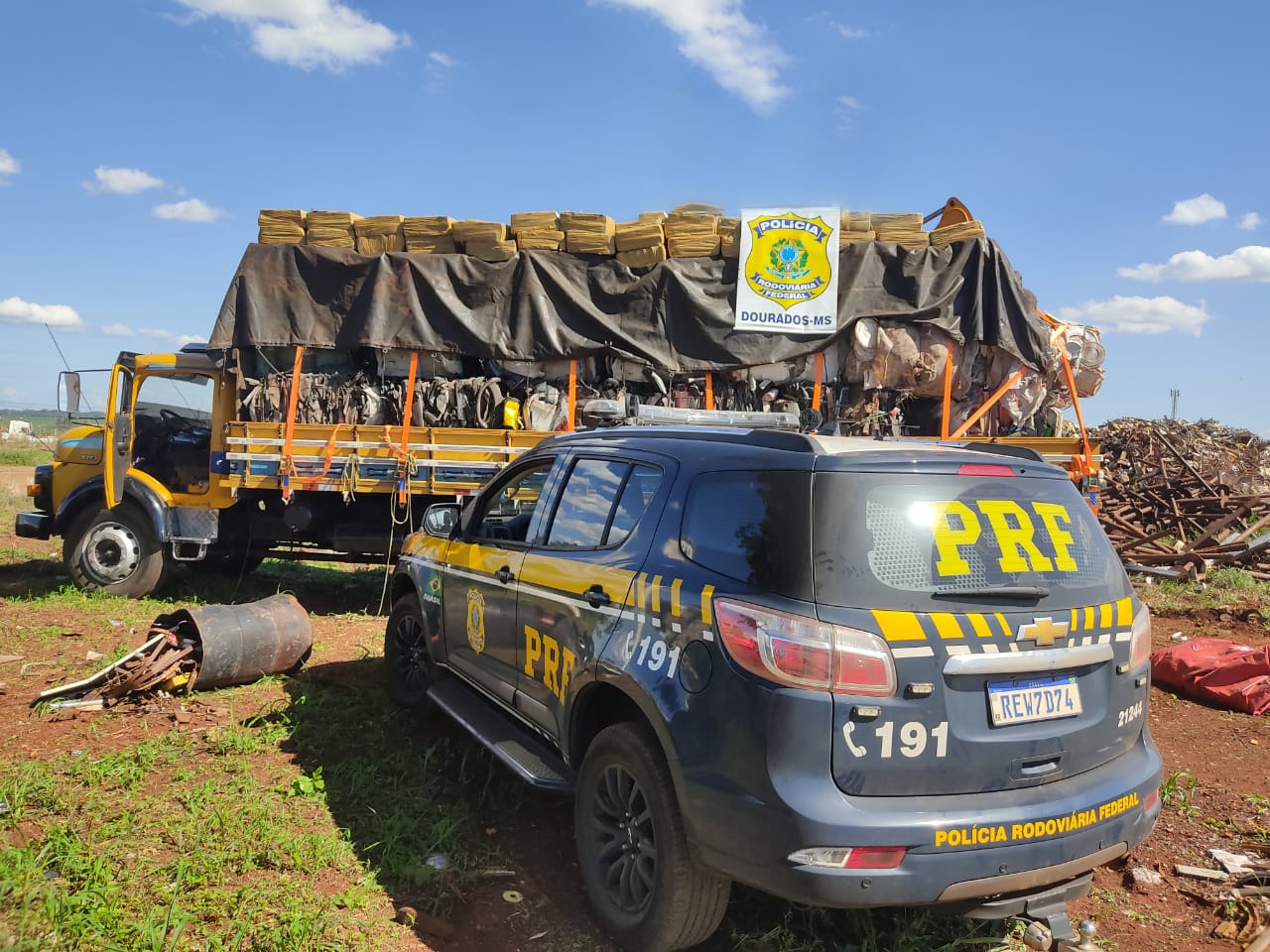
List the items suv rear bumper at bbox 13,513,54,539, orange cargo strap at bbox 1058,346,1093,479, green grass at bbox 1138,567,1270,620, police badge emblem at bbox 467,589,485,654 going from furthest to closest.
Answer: green grass at bbox 1138,567,1270,620, suv rear bumper at bbox 13,513,54,539, orange cargo strap at bbox 1058,346,1093,479, police badge emblem at bbox 467,589,485,654

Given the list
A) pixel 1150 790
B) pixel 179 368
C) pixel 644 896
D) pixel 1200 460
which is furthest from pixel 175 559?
pixel 1200 460

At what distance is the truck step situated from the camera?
11.1 feet

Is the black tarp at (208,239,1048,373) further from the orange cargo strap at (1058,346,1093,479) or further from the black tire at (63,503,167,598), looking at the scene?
the black tire at (63,503,167,598)

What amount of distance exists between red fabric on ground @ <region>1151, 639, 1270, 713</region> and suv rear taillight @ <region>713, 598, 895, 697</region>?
4.74 meters

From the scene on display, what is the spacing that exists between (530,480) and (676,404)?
403cm

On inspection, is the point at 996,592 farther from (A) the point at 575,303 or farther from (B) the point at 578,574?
(A) the point at 575,303

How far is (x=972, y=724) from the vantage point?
2451mm

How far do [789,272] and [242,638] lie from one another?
18.4 ft

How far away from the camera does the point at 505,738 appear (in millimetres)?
3842

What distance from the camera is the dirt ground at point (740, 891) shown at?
3.20 meters

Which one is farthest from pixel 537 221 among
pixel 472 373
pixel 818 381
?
pixel 818 381

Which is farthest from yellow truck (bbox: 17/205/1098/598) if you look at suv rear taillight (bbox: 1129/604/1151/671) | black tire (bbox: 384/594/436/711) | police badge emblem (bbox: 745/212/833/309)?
suv rear taillight (bbox: 1129/604/1151/671)

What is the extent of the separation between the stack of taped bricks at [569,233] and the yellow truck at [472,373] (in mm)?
126

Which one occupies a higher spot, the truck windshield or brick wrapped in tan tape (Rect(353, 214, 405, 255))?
brick wrapped in tan tape (Rect(353, 214, 405, 255))
